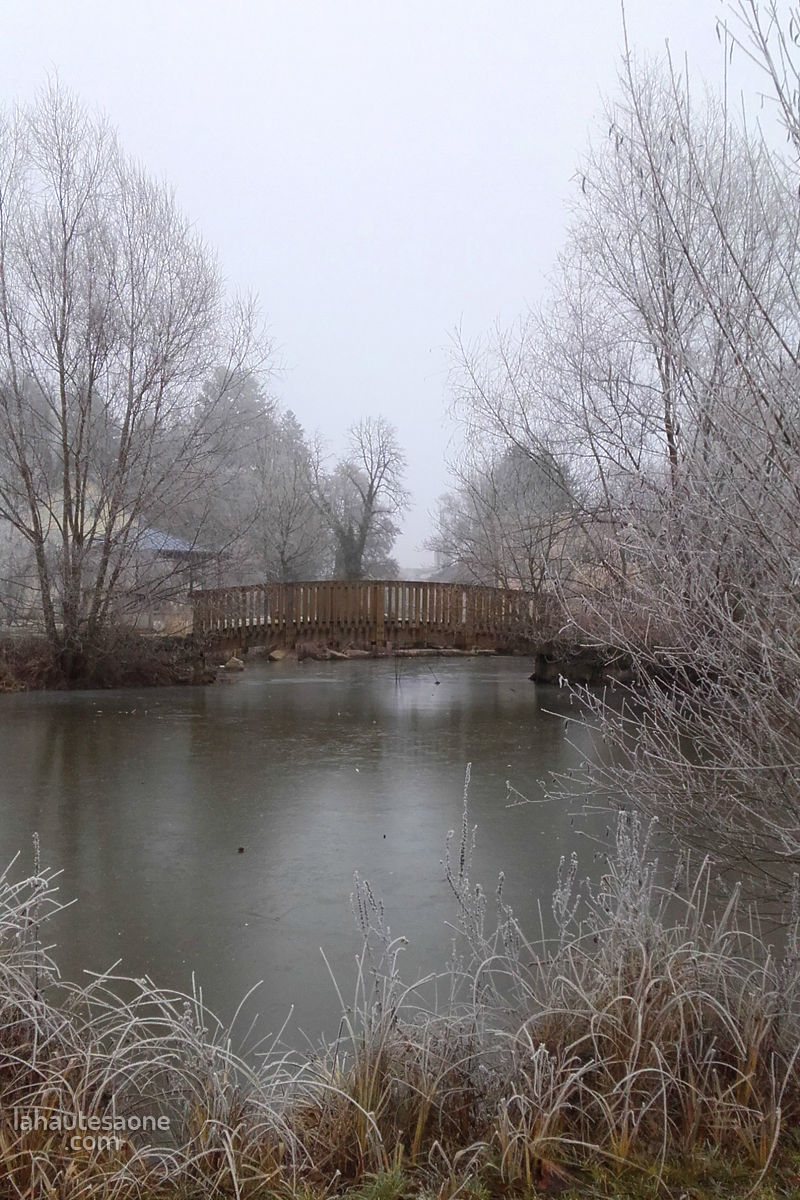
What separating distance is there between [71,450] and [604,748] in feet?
28.7

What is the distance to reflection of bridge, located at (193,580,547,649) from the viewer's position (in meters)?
14.9

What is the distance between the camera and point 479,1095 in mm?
2494

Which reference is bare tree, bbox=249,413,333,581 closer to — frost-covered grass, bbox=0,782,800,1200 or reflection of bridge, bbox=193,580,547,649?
reflection of bridge, bbox=193,580,547,649

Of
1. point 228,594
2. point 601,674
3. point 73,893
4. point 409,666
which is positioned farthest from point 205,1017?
point 409,666

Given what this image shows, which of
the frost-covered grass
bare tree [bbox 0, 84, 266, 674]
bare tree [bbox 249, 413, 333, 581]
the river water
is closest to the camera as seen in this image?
the frost-covered grass

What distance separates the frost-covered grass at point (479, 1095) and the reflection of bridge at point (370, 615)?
39.1 feet

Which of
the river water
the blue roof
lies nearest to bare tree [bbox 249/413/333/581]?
the blue roof

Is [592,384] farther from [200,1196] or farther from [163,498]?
[200,1196]

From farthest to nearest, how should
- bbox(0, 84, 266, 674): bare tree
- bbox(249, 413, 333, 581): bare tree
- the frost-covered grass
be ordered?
bbox(249, 413, 333, 581): bare tree → bbox(0, 84, 266, 674): bare tree → the frost-covered grass

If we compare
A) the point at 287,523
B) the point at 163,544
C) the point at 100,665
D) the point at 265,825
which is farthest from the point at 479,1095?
the point at 287,523

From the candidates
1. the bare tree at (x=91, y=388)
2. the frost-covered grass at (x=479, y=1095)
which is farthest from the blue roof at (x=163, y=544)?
the frost-covered grass at (x=479, y=1095)

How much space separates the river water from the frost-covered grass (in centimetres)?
81

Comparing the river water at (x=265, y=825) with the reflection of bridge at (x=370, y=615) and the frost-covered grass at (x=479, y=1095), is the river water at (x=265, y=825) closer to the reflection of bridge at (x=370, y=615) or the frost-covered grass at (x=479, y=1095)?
the frost-covered grass at (x=479, y=1095)

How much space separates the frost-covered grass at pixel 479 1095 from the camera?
2215 millimetres
